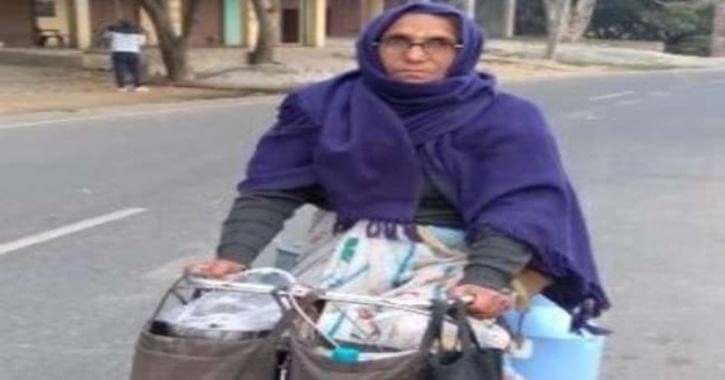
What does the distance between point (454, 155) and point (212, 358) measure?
2.49 feet

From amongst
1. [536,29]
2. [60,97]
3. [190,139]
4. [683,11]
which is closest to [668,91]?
[60,97]

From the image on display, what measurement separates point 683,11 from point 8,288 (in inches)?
2316

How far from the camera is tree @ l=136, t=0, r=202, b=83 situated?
86.7 feet

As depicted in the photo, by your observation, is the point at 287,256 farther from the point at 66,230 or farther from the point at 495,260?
the point at 66,230

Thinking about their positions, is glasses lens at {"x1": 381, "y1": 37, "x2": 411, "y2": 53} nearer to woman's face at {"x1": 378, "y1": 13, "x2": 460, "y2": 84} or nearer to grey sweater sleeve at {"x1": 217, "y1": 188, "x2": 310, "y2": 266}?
woman's face at {"x1": 378, "y1": 13, "x2": 460, "y2": 84}

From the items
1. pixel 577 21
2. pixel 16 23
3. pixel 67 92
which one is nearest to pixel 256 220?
pixel 67 92

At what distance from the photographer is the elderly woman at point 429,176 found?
9.44 ft

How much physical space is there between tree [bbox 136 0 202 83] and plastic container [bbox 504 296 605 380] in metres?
23.8

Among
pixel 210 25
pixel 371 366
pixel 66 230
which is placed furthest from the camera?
pixel 210 25

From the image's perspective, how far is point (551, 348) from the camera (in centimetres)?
313

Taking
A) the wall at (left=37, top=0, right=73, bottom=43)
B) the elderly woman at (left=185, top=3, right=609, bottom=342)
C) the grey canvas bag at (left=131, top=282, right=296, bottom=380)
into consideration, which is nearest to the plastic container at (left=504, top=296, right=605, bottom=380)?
the elderly woman at (left=185, top=3, right=609, bottom=342)

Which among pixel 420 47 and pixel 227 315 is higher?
pixel 420 47

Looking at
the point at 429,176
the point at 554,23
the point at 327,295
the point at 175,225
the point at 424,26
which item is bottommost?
the point at 554,23

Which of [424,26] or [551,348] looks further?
[551,348]
